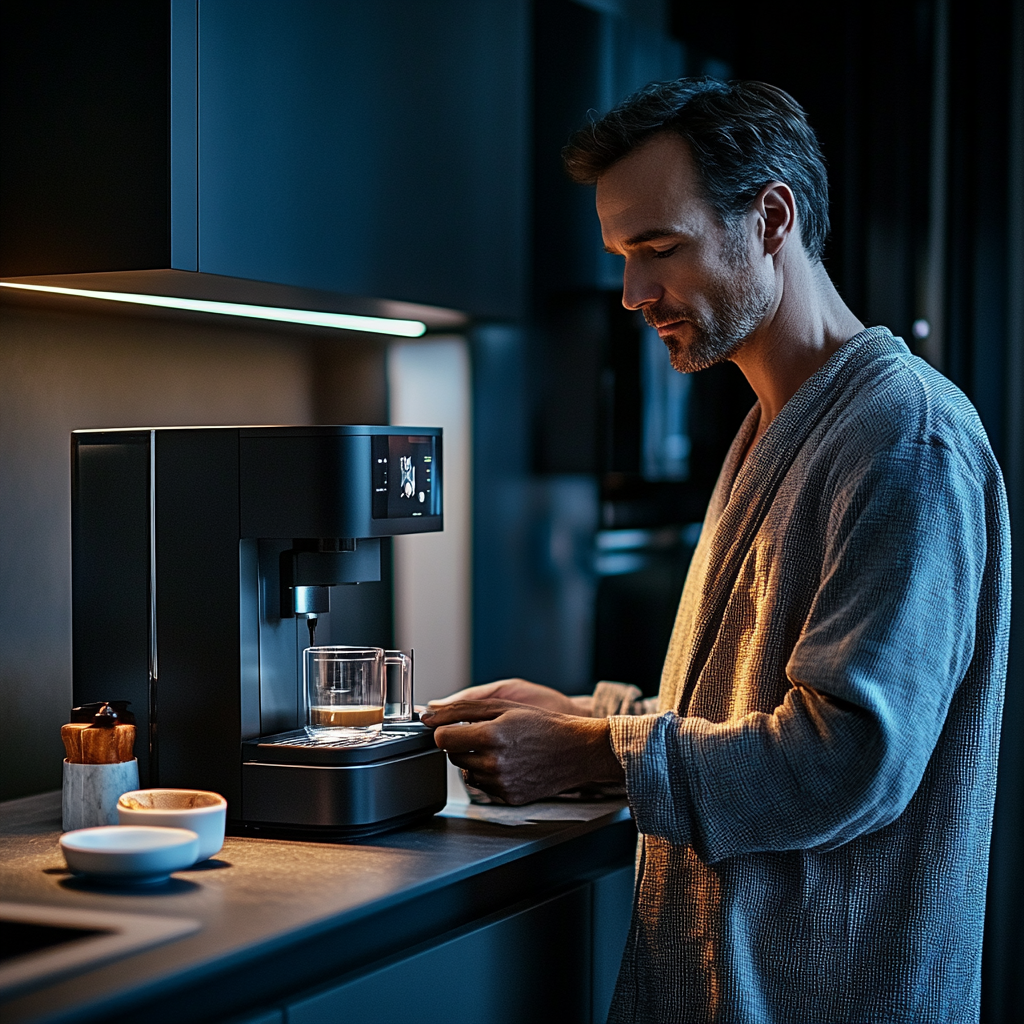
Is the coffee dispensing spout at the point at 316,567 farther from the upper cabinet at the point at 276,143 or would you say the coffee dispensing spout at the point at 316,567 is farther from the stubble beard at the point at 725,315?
the stubble beard at the point at 725,315

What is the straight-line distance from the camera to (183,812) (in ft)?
4.37

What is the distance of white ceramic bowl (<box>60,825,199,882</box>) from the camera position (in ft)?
4.11

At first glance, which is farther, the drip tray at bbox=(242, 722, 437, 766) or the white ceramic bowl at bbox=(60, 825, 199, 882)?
the drip tray at bbox=(242, 722, 437, 766)

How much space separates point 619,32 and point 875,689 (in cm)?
168

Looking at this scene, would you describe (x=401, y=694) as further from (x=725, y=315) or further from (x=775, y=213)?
(x=775, y=213)

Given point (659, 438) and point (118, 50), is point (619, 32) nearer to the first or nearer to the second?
point (659, 438)

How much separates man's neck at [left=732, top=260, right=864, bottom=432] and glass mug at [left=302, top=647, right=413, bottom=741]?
0.56 m

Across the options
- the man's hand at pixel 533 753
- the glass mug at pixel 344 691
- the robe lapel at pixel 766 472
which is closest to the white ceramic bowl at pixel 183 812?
the glass mug at pixel 344 691

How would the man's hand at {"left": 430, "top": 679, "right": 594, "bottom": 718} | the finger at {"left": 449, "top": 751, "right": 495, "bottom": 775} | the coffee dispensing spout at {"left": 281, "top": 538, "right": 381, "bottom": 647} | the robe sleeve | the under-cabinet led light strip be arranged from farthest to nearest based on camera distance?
the man's hand at {"left": 430, "top": 679, "right": 594, "bottom": 718} → the under-cabinet led light strip → the coffee dispensing spout at {"left": 281, "top": 538, "right": 381, "bottom": 647} → the finger at {"left": 449, "top": 751, "right": 495, "bottom": 775} → the robe sleeve

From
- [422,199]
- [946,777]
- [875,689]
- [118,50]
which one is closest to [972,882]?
[946,777]

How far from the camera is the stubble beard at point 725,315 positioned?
148cm

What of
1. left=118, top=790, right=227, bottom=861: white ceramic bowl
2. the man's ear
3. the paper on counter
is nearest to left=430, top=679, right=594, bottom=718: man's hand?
the paper on counter

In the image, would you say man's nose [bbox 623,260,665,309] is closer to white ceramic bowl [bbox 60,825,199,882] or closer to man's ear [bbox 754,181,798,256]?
man's ear [bbox 754,181,798,256]

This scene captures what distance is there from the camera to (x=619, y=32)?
2.50 m
